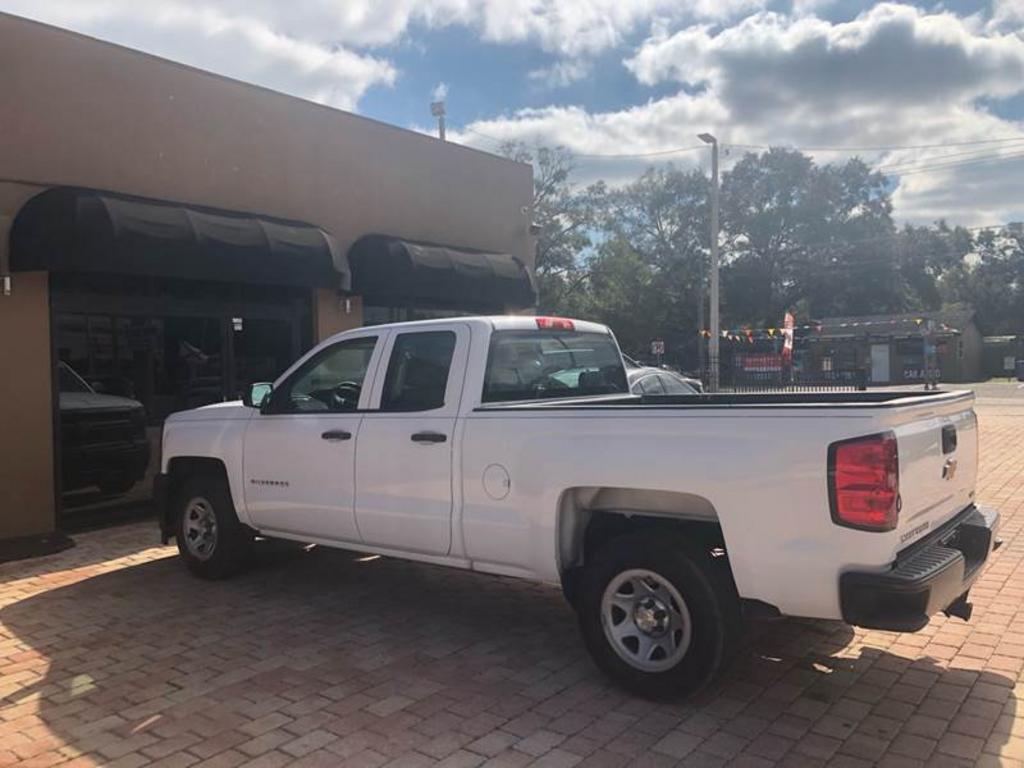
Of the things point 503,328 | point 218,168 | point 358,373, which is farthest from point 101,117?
point 503,328

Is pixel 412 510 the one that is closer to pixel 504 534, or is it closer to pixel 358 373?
pixel 504 534

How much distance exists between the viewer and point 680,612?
391 cm

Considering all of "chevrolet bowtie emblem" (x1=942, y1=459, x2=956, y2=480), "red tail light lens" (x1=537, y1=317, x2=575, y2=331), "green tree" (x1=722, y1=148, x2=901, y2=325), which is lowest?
"chevrolet bowtie emblem" (x1=942, y1=459, x2=956, y2=480)

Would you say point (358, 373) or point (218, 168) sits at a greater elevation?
point (218, 168)

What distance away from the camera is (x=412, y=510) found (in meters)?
4.88

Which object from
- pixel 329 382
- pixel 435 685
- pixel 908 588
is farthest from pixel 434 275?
pixel 908 588

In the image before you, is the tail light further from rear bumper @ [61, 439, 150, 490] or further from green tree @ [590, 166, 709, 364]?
green tree @ [590, 166, 709, 364]

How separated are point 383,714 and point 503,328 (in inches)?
91.0

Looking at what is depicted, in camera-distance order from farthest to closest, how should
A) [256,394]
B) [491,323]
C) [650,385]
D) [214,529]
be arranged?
[650,385] < [214,529] < [256,394] < [491,323]

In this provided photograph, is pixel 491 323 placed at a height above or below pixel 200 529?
above

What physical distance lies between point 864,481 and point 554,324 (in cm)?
254

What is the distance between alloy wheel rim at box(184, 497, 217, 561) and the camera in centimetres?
634

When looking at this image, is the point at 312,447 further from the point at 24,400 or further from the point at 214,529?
the point at 24,400

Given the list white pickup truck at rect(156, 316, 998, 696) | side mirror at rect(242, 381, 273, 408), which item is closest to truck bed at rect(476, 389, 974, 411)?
white pickup truck at rect(156, 316, 998, 696)
